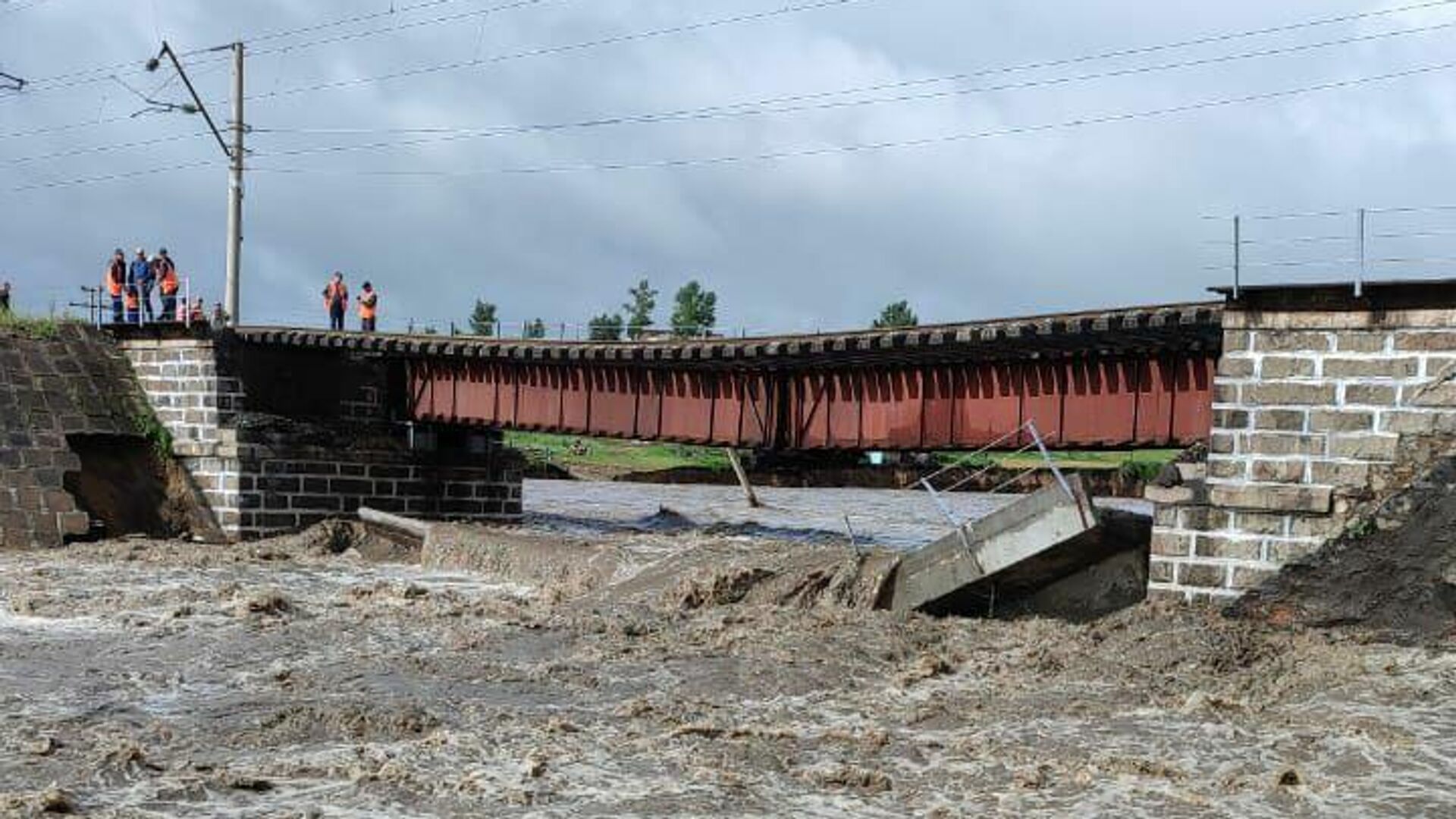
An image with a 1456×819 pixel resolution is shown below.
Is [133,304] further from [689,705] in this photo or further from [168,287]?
[689,705]

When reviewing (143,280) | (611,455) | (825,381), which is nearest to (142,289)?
(143,280)

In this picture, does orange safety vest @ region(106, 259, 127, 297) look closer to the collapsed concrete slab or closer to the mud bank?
the mud bank

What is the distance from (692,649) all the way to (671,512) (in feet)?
74.8

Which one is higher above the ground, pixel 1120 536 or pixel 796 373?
pixel 796 373

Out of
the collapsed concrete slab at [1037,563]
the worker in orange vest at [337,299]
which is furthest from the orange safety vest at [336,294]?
the collapsed concrete slab at [1037,563]

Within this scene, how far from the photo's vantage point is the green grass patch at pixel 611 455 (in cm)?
5950

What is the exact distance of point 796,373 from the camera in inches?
995

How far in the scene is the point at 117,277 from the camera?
32188 mm

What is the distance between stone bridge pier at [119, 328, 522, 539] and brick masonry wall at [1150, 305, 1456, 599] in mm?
18621

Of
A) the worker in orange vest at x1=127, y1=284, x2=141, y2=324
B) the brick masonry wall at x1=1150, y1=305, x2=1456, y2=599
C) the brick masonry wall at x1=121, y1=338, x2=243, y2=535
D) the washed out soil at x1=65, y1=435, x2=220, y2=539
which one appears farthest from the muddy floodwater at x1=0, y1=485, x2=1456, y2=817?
the worker in orange vest at x1=127, y1=284, x2=141, y2=324

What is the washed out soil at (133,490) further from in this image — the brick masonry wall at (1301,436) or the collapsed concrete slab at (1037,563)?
the brick masonry wall at (1301,436)

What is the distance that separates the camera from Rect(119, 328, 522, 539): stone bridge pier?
Answer: 29594mm

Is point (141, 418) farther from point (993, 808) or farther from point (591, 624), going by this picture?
point (993, 808)

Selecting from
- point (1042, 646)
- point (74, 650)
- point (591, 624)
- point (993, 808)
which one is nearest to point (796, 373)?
point (591, 624)
